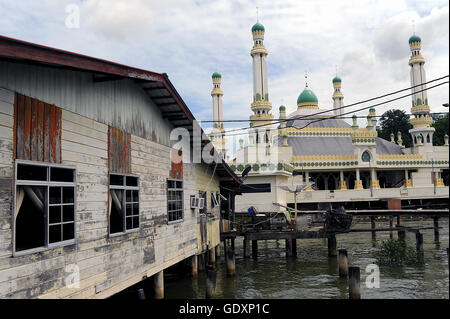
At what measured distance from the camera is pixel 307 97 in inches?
2731

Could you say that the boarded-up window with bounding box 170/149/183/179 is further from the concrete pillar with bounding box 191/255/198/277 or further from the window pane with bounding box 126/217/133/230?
the concrete pillar with bounding box 191/255/198/277

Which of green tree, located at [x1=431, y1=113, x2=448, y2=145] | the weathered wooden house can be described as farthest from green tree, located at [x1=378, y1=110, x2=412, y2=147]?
the weathered wooden house

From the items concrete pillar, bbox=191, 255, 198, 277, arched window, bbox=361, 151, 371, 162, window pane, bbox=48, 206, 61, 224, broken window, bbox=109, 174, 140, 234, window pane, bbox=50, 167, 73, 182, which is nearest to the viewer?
window pane, bbox=48, 206, 61, 224

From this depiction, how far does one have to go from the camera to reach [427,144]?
58125 millimetres

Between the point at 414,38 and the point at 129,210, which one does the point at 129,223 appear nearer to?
the point at 129,210

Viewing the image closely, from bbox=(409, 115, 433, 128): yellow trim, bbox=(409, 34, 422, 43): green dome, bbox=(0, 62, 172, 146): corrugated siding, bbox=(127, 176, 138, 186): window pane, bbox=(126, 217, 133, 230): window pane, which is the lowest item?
bbox=(126, 217, 133, 230): window pane

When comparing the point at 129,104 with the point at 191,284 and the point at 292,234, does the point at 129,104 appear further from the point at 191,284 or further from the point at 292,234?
the point at 292,234

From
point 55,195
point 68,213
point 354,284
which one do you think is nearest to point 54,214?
point 55,195

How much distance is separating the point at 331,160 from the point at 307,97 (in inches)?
784

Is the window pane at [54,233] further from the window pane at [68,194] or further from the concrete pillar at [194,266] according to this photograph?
the concrete pillar at [194,266]

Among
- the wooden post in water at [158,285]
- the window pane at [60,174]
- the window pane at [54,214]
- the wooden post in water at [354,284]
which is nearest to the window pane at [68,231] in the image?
the window pane at [54,214]

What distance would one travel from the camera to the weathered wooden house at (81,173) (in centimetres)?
675

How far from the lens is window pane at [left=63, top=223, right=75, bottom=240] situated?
8.04 meters
